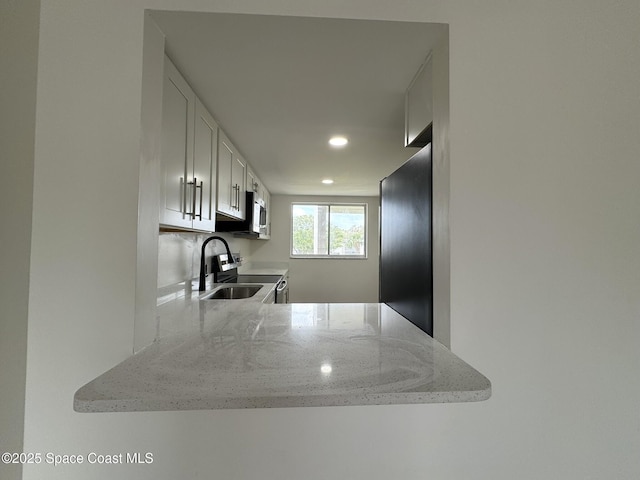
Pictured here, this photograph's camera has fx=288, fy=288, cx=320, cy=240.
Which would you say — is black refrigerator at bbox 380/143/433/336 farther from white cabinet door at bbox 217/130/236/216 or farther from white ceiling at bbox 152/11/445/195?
white cabinet door at bbox 217/130/236/216

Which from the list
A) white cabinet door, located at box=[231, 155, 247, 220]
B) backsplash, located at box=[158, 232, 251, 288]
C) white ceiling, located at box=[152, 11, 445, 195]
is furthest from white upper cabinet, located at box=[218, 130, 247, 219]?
backsplash, located at box=[158, 232, 251, 288]

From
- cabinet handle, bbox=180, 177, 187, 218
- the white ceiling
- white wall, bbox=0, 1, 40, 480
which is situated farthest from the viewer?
cabinet handle, bbox=180, 177, 187, 218

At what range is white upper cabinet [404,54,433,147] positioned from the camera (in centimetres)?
114

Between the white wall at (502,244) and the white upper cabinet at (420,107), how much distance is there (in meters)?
0.20

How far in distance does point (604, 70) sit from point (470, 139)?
1.74ft

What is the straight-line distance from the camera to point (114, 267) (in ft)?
2.88

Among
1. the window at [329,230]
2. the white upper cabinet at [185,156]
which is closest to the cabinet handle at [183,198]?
the white upper cabinet at [185,156]

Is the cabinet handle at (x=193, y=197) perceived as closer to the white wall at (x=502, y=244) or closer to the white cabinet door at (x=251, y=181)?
the white wall at (x=502, y=244)

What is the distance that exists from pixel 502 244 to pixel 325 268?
4462 millimetres

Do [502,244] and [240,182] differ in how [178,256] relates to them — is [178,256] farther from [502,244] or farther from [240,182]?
[502,244]

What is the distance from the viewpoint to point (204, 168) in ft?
5.38

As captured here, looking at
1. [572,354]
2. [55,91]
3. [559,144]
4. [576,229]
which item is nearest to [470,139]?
[559,144]

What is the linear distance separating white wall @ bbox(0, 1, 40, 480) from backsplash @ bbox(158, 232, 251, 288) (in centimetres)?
78

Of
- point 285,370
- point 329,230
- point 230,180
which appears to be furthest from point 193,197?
point 329,230
